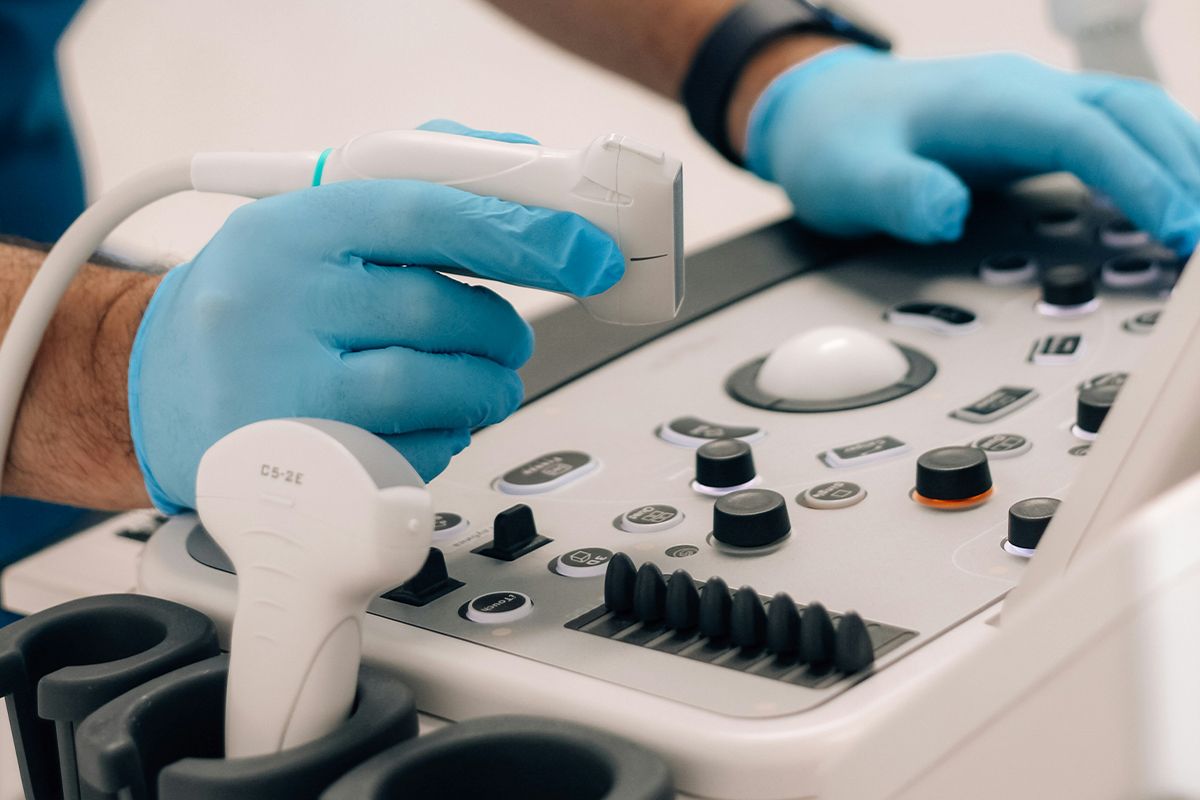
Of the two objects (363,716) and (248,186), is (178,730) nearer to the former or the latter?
(363,716)

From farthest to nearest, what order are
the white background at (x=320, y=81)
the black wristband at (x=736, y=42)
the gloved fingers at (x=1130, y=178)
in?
1. the white background at (x=320, y=81)
2. the black wristband at (x=736, y=42)
3. the gloved fingers at (x=1130, y=178)

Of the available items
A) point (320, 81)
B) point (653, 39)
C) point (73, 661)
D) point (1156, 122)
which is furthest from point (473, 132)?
point (320, 81)

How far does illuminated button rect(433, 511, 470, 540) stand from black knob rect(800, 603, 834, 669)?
207 mm

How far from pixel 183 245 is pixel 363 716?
1486 mm

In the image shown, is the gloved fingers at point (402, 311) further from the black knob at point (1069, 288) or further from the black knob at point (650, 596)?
the black knob at point (1069, 288)

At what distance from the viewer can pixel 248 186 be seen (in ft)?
2.03

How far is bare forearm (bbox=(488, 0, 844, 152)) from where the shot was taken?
1082 millimetres

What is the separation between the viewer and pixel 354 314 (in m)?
0.57

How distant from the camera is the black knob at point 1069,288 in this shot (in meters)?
0.81

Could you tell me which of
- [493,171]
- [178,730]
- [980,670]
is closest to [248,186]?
[493,171]

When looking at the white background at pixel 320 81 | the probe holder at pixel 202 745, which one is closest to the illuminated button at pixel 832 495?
the probe holder at pixel 202 745

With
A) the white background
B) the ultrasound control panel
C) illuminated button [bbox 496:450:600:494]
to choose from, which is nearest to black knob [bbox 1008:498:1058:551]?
the ultrasound control panel

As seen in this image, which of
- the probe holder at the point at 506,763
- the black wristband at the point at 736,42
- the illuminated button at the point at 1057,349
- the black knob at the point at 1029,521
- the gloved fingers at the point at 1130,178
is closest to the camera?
the probe holder at the point at 506,763

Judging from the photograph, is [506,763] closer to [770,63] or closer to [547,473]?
[547,473]
